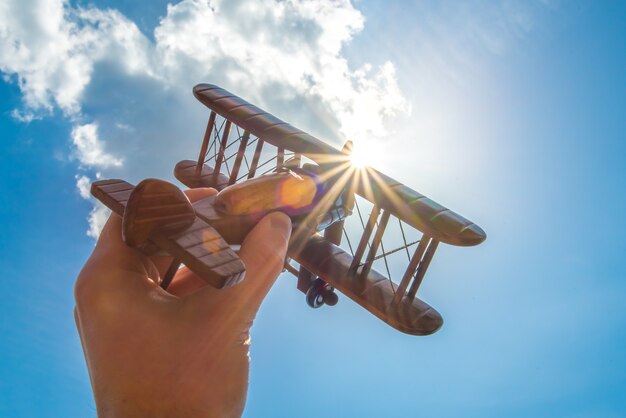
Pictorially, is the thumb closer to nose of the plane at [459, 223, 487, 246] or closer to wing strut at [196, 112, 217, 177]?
nose of the plane at [459, 223, 487, 246]

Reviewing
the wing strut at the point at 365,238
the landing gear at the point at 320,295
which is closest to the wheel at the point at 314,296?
the landing gear at the point at 320,295

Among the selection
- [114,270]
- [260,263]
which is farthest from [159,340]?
[260,263]

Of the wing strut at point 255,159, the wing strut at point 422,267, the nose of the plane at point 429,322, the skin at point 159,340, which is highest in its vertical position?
the wing strut at point 255,159

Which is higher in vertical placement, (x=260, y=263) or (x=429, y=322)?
(x=429, y=322)

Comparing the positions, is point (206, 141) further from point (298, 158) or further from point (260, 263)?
point (260, 263)

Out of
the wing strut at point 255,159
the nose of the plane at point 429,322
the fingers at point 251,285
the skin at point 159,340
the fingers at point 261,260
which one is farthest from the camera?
the wing strut at point 255,159

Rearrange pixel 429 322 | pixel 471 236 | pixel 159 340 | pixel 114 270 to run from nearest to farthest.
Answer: pixel 159 340
pixel 114 270
pixel 471 236
pixel 429 322

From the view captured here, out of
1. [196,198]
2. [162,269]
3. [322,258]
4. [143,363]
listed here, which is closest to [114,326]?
[143,363]

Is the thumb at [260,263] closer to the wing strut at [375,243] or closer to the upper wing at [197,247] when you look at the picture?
the upper wing at [197,247]
